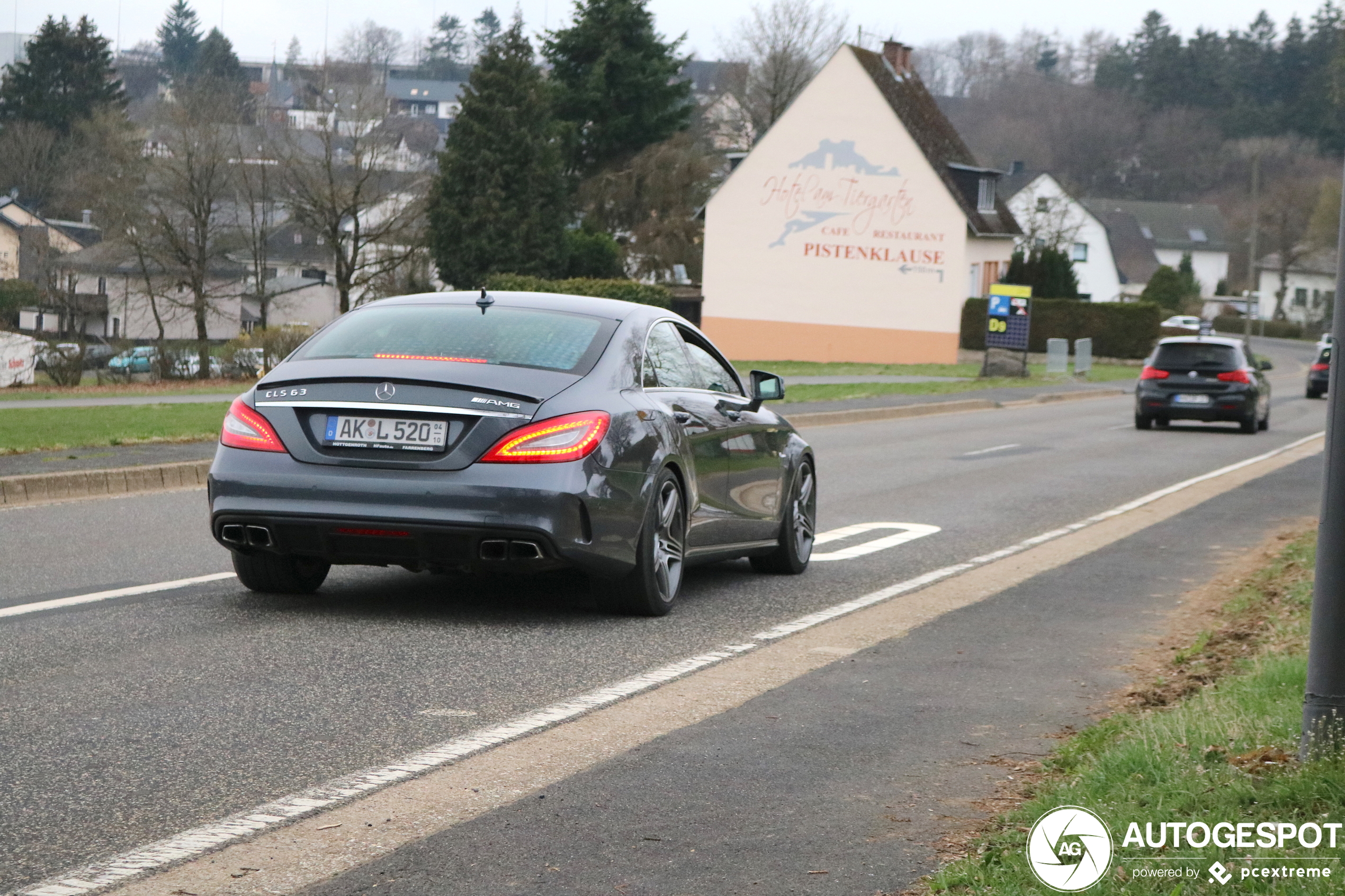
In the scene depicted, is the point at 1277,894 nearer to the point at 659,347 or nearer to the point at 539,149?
the point at 659,347

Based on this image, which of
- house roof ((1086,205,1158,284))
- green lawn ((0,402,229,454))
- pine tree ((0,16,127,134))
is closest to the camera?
green lawn ((0,402,229,454))

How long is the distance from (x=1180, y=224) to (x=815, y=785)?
138288 millimetres

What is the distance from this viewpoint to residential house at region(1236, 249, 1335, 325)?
396ft

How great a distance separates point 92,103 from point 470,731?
3757 inches

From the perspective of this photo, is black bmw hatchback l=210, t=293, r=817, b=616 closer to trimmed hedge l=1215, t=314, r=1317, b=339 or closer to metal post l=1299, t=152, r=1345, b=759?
metal post l=1299, t=152, r=1345, b=759

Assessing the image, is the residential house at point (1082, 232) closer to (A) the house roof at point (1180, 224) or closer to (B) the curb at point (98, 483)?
(A) the house roof at point (1180, 224)

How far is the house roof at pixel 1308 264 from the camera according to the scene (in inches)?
4724

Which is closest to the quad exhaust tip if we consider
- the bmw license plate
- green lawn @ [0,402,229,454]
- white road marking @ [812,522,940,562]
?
the bmw license plate

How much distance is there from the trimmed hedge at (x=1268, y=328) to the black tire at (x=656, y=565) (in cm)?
10497

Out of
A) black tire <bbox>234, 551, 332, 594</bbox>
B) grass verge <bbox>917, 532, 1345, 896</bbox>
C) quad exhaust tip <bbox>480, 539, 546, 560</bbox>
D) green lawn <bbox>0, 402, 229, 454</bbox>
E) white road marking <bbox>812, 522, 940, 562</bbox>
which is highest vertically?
quad exhaust tip <bbox>480, 539, 546, 560</bbox>

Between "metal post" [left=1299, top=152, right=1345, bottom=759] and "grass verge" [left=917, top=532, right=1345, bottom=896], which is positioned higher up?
"metal post" [left=1299, top=152, right=1345, bottom=759]

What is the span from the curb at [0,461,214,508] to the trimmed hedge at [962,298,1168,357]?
47942mm

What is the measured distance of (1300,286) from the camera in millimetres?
130500

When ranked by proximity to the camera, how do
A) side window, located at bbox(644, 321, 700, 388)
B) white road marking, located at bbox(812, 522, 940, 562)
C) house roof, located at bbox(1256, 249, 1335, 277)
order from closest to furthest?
side window, located at bbox(644, 321, 700, 388), white road marking, located at bbox(812, 522, 940, 562), house roof, located at bbox(1256, 249, 1335, 277)
